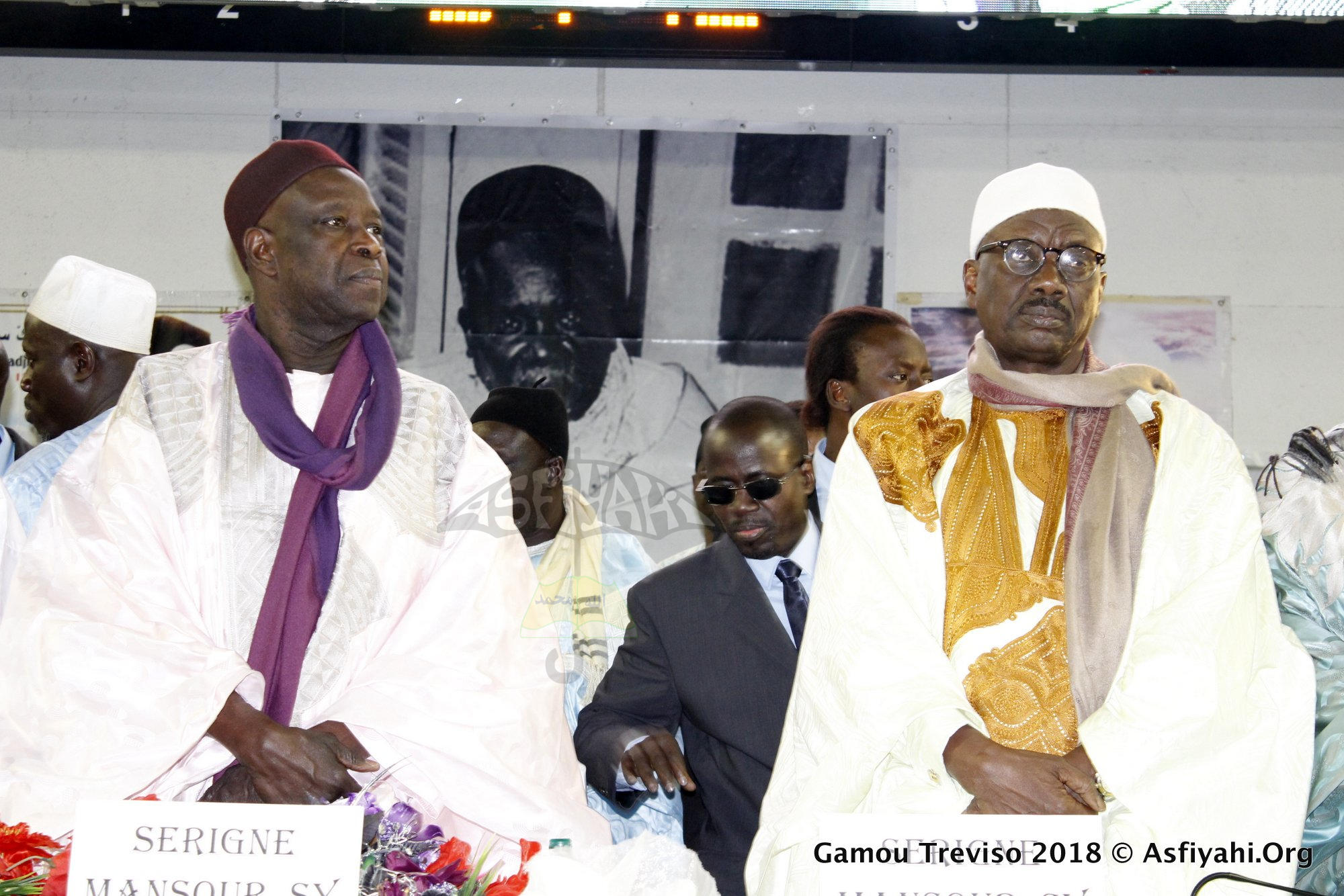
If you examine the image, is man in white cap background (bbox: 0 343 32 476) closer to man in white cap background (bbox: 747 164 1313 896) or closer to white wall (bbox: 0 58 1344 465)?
white wall (bbox: 0 58 1344 465)

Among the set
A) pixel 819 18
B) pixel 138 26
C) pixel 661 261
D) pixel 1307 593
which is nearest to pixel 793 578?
pixel 1307 593

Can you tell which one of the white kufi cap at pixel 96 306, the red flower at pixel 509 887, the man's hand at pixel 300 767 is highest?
the white kufi cap at pixel 96 306

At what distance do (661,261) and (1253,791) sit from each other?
11.2 feet

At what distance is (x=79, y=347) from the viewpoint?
3.73m

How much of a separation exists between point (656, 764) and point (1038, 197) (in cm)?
145

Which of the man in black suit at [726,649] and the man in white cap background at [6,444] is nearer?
the man in black suit at [726,649]

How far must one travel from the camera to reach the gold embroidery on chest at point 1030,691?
93.9 inches

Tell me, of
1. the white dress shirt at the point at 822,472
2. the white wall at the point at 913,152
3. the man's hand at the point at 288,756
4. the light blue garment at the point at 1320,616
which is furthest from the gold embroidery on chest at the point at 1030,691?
the white wall at the point at 913,152

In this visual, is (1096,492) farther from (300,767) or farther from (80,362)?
(80,362)

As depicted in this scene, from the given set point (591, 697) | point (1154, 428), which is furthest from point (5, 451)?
point (1154, 428)

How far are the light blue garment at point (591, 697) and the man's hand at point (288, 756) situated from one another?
60 centimetres

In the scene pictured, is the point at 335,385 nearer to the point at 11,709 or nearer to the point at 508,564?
the point at 508,564

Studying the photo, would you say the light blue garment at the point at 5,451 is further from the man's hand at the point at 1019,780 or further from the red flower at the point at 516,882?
the man's hand at the point at 1019,780

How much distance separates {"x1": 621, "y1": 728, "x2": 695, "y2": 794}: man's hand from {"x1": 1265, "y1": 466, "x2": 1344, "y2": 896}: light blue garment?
49.4 inches
